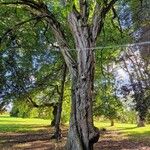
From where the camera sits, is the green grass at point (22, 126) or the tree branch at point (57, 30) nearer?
the tree branch at point (57, 30)

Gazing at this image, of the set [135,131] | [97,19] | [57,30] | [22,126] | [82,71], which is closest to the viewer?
[82,71]

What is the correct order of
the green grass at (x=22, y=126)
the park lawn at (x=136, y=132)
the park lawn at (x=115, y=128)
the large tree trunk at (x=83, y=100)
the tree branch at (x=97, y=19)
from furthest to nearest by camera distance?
1. the green grass at (x=22, y=126)
2. the park lawn at (x=115, y=128)
3. the park lawn at (x=136, y=132)
4. the tree branch at (x=97, y=19)
5. the large tree trunk at (x=83, y=100)

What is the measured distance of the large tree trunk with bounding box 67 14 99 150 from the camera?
51.2ft

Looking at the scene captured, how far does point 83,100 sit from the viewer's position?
1567 cm

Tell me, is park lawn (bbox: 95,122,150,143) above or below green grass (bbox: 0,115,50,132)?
below

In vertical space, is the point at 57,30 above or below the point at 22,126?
below

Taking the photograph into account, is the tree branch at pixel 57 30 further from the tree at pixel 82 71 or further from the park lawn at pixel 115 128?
the park lawn at pixel 115 128

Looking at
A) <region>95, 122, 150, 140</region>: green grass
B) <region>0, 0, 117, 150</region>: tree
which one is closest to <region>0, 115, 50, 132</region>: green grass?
<region>95, 122, 150, 140</region>: green grass

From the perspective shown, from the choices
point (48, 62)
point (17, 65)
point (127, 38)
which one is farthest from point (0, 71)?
point (127, 38)

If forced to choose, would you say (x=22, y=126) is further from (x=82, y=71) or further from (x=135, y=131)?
(x=82, y=71)

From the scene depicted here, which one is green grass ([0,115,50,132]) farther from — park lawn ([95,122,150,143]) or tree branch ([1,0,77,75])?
tree branch ([1,0,77,75])

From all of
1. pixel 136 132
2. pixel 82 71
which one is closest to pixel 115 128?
pixel 136 132

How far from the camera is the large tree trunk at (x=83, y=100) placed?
51.2ft

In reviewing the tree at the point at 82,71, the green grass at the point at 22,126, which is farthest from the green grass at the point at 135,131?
the tree at the point at 82,71
